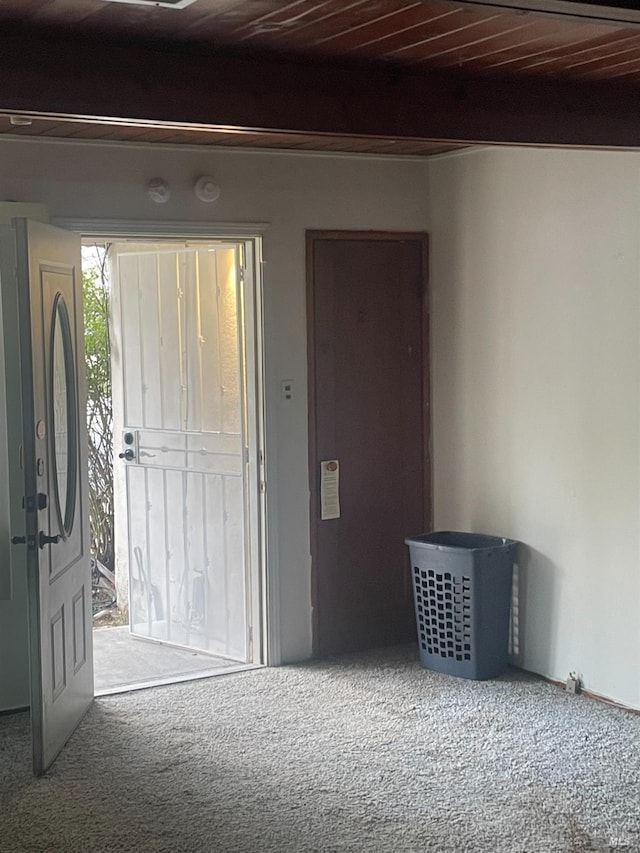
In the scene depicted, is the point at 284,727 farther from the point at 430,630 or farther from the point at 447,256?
the point at 447,256

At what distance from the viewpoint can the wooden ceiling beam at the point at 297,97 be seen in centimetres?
266

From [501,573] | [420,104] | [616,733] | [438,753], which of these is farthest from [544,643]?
[420,104]

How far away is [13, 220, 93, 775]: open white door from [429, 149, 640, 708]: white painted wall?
1.83 m

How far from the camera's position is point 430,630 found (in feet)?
16.3

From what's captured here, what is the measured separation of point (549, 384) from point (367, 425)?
3.22 feet

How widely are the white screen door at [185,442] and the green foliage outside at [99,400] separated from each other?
2.39 feet

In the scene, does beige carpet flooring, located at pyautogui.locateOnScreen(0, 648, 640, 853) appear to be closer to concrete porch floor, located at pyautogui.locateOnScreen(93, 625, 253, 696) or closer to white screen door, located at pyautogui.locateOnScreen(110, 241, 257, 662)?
concrete porch floor, located at pyautogui.locateOnScreen(93, 625, 253, 696)

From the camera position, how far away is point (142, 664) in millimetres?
5227

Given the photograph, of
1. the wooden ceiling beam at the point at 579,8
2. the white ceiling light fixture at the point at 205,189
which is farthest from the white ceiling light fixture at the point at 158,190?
the wooden ceiling beam at the point at 579,8

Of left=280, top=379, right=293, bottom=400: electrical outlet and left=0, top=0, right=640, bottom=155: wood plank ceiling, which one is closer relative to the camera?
left=0, top=0, right=640, bottom=155: wood plank ceiling

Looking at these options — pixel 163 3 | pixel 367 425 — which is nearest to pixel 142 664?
pixel 367 425

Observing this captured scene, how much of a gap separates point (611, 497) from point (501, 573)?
2.18ft

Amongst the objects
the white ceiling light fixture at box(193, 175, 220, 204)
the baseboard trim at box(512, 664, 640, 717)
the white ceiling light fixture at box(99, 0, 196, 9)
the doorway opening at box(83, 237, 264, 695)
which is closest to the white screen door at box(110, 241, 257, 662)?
the doorway opening at box(83, 237, 264, 695)

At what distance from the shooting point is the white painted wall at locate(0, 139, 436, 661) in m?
4.67
